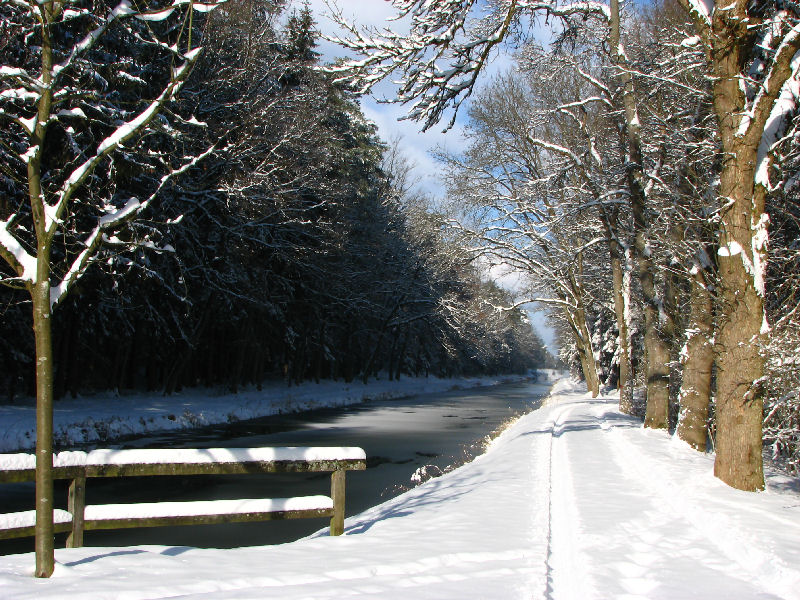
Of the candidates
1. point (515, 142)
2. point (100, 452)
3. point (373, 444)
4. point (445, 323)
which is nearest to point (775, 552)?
point (100, 452)

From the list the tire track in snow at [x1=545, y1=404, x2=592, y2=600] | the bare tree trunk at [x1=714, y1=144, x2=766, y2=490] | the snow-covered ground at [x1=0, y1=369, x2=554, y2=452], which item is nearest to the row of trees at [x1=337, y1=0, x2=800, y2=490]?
the bare tree trunk at [x1=714, y1=144, x2=766, y2=490]

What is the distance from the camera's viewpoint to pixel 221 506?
19.1ft

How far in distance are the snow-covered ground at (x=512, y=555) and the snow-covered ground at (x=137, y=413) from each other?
11.1 meters

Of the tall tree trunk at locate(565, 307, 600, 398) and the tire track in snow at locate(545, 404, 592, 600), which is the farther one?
the tall tree trunk at locate(565, 307, 600, 398)

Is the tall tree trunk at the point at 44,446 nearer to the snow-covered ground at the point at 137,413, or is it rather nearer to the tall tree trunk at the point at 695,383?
the tall tree trunk at the point at 695,383

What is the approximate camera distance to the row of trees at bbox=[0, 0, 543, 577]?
472 cm

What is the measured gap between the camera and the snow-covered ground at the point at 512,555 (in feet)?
14.7

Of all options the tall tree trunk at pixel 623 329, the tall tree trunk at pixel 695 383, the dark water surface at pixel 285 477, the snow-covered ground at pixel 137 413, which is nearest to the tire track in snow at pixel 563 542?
the dark water surface at pixel 285 477

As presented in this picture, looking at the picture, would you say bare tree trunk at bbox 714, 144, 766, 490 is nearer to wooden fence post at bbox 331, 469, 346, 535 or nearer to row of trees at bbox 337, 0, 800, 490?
row of trees at bbox 337, 0, 800, 490

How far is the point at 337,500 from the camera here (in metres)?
6.29

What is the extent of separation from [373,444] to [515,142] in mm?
13664

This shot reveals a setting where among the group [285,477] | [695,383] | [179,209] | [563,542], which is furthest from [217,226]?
[563,542]

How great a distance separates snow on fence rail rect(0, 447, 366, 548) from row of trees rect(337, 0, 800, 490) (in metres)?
4.70

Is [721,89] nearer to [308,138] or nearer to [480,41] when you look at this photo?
[480,41]
